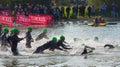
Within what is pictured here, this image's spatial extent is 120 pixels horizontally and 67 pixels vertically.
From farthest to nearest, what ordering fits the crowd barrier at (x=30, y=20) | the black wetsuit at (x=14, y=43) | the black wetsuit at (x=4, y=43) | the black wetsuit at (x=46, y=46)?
the crowd barrier at (x=30, y=20)
the black wetsuit at (x=4, y=43)
the black wetsuit at (x=46, y=46)
the black wetsuit at (x=14, y=43)

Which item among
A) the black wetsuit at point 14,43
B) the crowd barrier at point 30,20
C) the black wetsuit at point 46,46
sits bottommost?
the crowd barrier at point 30,20

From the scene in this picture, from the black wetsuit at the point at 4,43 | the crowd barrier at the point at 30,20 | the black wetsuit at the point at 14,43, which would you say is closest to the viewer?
the black wetsuit at the point at 14,43

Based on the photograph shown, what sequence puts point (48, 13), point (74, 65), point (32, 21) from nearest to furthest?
point (74, 65), point (32, 21), point (48, 13)

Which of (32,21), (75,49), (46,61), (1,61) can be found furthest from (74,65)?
(32,21)

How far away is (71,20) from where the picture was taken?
54.8m

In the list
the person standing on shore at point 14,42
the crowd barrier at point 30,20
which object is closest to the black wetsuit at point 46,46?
the person standing on shore at point 14,42

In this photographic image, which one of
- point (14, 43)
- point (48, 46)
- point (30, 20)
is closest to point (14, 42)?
point (14, 43)

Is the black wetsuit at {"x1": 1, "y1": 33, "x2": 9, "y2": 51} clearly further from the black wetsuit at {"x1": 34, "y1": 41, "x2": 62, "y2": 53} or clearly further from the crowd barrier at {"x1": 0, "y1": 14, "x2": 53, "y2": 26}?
the crowd barrier at {"x1": 0, "y1": 14, "x2": 53, "y2": 26}

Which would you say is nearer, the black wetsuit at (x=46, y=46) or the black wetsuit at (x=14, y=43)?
the black wetsuit at (x=14, y=43)

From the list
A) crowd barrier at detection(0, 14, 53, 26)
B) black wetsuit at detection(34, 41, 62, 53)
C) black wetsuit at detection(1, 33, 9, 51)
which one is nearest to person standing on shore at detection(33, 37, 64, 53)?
black wetsuit at detection(34, 41, 62, 53)

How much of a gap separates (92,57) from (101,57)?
494 mm

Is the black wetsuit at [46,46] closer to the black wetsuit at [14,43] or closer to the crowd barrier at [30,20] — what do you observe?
the black wetsuit at [14,43]

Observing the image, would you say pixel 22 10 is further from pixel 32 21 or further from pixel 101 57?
pixel 101 57

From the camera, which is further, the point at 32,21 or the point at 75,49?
the point at 32,21
